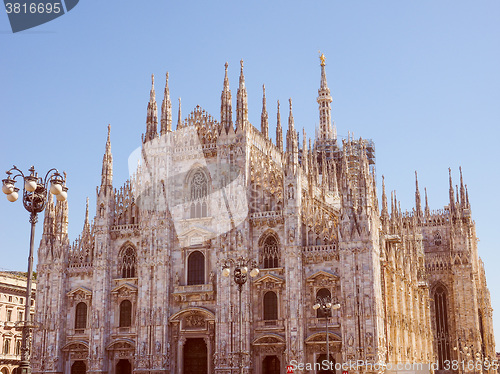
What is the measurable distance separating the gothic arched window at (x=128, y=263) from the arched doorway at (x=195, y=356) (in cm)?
740

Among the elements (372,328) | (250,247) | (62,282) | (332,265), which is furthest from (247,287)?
(62,282)

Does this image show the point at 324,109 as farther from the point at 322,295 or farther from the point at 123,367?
the point at 123,367

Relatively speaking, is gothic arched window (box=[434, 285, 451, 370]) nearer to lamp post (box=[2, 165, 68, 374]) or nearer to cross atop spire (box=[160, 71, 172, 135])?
cross atop spire (box=[160, 71, 172, 135])

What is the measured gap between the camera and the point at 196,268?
50844 millimetres

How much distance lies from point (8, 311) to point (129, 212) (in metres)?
21.9

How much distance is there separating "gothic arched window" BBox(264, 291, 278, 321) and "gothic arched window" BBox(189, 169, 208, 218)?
27.4 feet

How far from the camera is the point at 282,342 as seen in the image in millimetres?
46438

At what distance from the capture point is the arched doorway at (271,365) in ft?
154

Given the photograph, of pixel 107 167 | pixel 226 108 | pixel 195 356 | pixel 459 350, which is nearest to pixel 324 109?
pixel 459 350

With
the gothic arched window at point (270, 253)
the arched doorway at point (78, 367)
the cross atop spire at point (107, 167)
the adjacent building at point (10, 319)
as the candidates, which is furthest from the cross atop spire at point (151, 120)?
the adjacent building at point (10, 319)

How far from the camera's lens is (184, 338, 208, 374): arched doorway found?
49.1m

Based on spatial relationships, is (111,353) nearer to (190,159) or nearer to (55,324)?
(55,324)

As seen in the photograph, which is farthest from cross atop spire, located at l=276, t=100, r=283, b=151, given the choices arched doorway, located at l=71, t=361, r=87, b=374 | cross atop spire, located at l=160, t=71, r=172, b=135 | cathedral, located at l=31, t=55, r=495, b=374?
arched doorway, located at l=71, t=361, r=87, b=374

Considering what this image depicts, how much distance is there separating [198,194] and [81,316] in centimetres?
1372
